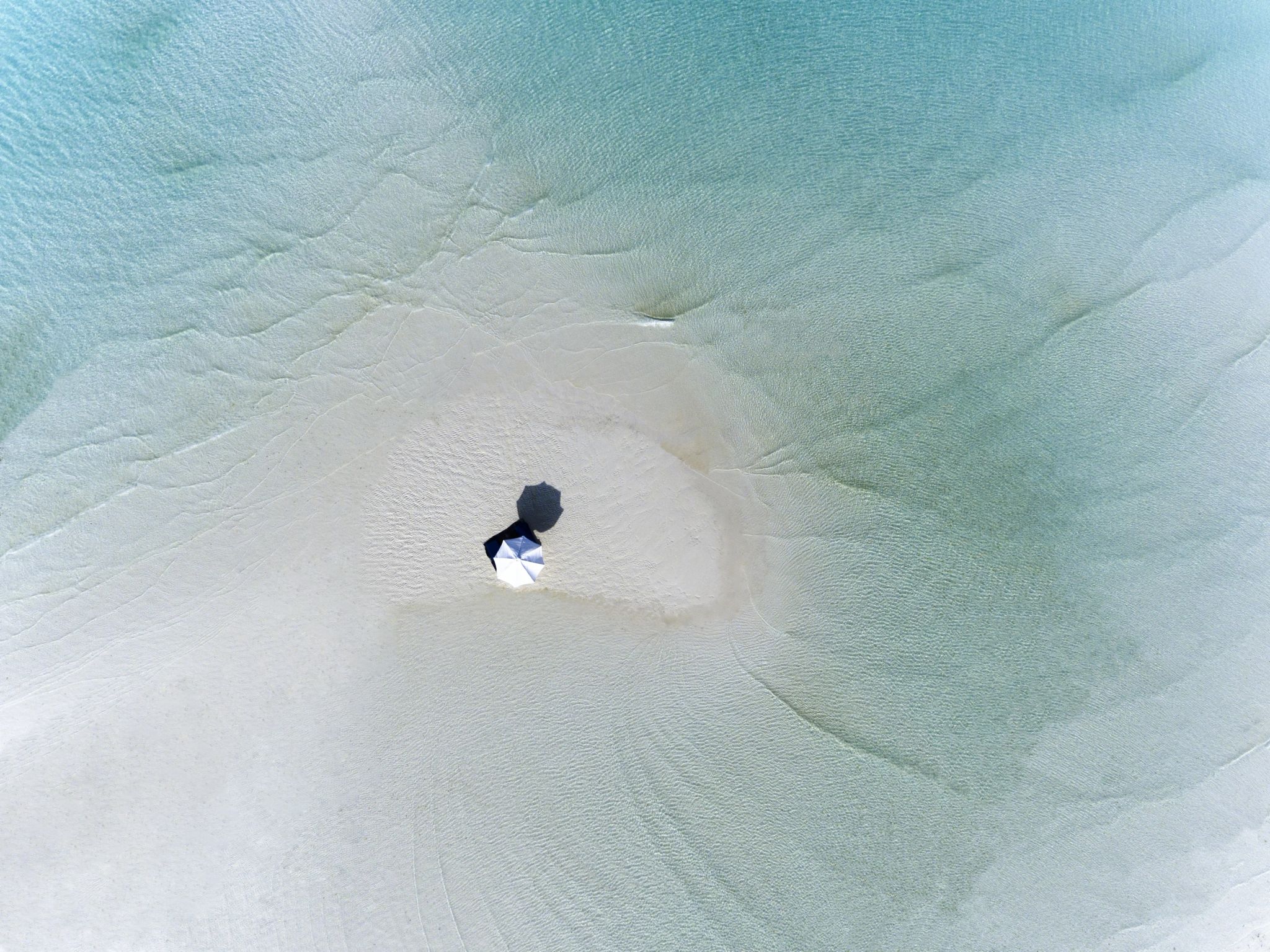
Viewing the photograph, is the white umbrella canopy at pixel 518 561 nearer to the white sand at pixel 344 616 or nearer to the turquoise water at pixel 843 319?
the white sand at pixel 344 616

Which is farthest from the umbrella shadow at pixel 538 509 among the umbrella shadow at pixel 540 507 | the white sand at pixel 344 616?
the white sand at pixel 344 616

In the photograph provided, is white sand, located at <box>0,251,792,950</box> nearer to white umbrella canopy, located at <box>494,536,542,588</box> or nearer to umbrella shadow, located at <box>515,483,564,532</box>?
umbrella shadow, located at <box>515,483,564,532</box>

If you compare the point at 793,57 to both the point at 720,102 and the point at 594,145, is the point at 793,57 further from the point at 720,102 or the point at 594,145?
the point at 594,145

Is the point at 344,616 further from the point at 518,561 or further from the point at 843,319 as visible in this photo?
the point at 843,319

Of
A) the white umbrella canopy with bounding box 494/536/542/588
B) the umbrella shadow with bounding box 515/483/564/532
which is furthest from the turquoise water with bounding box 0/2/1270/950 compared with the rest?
the white umbrella canopy with bounding box 494/536/542/588

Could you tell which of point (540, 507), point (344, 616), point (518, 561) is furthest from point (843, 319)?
point (344, 616)

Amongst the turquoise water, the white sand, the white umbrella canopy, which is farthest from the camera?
the turquoise water
